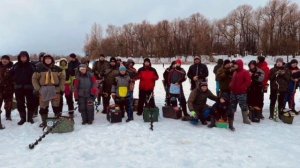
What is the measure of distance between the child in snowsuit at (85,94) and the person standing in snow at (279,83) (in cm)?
487

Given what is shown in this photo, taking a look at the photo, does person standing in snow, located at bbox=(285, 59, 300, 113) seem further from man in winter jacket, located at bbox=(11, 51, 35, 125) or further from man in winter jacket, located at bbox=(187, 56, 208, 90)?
man in winter jacket, located at bbox=(11, 51, 35, 125)

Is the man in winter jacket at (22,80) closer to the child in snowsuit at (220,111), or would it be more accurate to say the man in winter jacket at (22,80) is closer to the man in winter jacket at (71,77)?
the man in winter jacket at (71,77)

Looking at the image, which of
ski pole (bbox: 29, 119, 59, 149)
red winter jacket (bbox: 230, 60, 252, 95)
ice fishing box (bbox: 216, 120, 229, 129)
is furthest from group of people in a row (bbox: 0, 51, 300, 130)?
ski pole (bbox: 29, 119, 59, 149)

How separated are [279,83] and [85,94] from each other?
5.25 meters

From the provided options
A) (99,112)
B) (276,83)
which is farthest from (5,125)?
(276,83)

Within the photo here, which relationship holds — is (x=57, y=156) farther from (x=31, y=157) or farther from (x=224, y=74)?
(x=224, y=74)

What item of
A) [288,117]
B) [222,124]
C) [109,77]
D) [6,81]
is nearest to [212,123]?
[222,124]

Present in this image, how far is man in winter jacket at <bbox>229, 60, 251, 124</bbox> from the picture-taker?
855 cm

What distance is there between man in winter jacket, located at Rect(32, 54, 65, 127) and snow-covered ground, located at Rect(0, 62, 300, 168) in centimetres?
67

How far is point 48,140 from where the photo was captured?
23.2 ft

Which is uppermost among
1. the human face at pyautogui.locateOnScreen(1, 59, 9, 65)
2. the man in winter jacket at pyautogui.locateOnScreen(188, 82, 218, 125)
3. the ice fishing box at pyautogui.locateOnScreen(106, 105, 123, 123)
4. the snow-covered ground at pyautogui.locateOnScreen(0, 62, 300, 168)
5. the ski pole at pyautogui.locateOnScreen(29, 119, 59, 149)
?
the human face at pyautogui.locateOnScreen(1, 59, 9, 65)

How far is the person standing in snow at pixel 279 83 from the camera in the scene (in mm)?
9234

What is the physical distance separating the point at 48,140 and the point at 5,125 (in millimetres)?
2043

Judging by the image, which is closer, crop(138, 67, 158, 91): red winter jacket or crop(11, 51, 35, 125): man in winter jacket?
crop(11, 51, 35, 125): man in winter jacket
